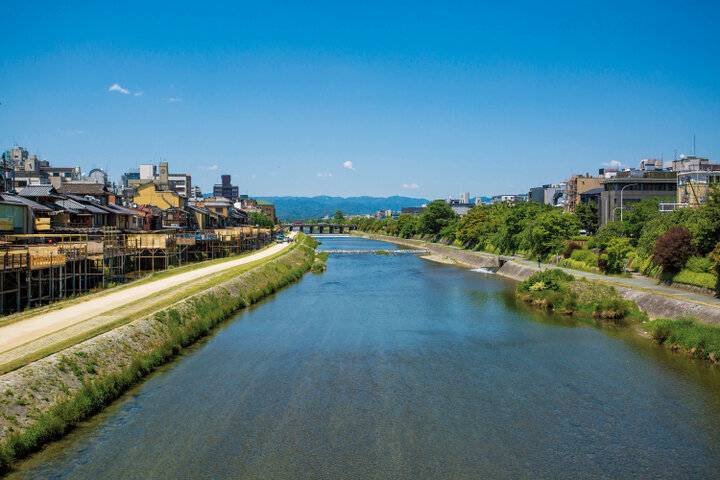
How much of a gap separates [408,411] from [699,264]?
21.8 m

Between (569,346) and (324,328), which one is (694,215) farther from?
(324,328)

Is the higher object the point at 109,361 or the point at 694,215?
the point at 694,215

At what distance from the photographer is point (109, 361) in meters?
17.0

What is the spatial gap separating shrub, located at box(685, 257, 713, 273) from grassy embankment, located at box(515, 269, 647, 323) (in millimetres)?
3837

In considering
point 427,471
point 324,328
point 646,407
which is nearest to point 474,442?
point 427,471

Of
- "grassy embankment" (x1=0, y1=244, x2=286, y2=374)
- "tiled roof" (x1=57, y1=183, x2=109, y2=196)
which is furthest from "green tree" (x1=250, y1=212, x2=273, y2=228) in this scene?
"grassy embankment" (x1=0, y1=244, x2=286, y2=374)

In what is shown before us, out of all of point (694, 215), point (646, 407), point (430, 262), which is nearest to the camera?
point (646, 407)

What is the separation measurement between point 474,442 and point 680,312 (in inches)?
650

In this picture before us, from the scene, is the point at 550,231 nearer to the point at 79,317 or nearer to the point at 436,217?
the point at 79,317

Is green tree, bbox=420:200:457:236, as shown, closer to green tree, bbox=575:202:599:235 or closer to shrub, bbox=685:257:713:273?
green tree, bbox=575:202:599:235

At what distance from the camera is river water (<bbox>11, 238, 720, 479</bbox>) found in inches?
480

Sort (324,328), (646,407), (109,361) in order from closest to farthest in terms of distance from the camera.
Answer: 1. (646,407)
2. (109,361)
3. (324,328)


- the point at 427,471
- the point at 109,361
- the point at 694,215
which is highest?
the point at 694,215

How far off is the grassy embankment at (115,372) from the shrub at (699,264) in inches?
1064
